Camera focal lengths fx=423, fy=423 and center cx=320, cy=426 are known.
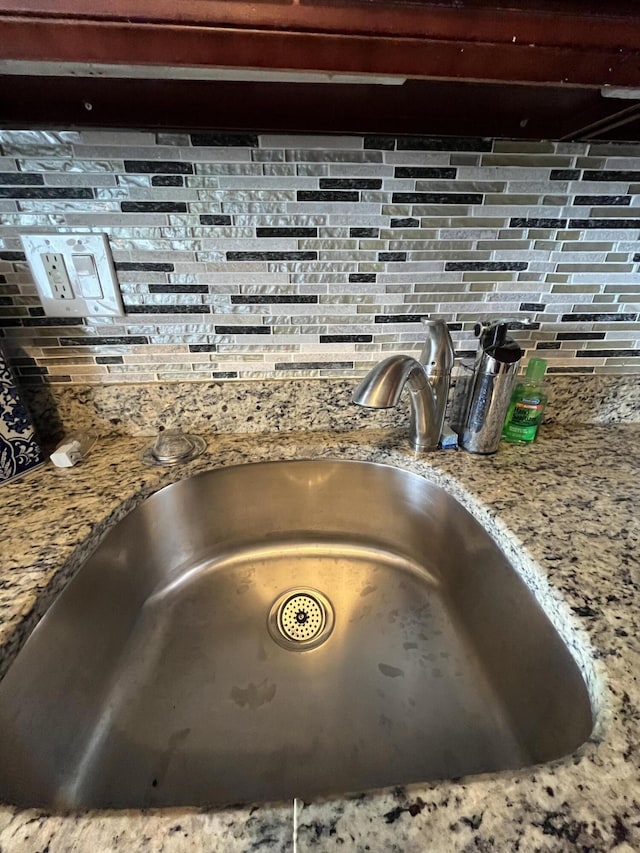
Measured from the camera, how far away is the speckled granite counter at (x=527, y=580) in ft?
1.05

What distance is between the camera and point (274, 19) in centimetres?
33

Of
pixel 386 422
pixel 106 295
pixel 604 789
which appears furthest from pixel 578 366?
pixel 106 295

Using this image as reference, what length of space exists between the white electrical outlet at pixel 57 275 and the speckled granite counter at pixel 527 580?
0.28m

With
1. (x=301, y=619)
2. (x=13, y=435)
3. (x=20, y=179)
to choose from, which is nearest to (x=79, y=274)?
(x=20, y=179)

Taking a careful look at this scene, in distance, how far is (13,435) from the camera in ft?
2.29

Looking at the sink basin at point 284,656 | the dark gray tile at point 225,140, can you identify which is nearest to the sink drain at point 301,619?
the sink basin at point 284,656

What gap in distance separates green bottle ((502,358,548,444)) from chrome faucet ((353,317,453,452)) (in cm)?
14

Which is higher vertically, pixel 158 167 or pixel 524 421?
pixel 158 167

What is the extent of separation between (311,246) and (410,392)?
0.30m

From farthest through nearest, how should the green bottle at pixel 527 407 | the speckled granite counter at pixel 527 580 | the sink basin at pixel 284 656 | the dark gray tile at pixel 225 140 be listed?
the green bottle at pixel 527 407 < the dark gray tile at pixel 225 140 < the sink basin at pixel 284 656 < the speckled granite counter at pixel 527 580

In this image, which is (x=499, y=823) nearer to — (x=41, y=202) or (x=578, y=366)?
(x=578, y=366)

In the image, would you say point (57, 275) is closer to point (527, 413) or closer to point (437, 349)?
point (437, 349)

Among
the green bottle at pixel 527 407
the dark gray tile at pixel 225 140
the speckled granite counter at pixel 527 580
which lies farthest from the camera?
the green bottle at pixel 527 407

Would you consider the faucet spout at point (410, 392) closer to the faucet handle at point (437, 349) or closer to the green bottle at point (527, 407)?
the faucet handle at point (437, 349)
